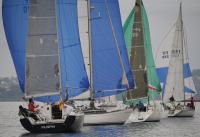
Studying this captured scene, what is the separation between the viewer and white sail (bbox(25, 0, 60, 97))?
46.2 m

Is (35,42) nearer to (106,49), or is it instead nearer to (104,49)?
(104,49)

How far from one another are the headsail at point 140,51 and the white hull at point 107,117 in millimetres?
8683

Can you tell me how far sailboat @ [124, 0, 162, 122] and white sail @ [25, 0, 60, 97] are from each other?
14400mm

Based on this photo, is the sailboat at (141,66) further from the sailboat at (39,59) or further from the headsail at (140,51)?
the sailboat at (39,59)

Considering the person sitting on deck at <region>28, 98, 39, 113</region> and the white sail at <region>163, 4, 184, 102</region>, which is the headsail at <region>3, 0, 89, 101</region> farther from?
the white sail at <region>163, 4, 184, 102</region>

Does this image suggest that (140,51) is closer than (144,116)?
No

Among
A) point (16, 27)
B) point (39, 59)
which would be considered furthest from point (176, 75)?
point (16, 27)

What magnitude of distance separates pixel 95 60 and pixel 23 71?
976 cm

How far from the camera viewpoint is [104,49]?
5544cm

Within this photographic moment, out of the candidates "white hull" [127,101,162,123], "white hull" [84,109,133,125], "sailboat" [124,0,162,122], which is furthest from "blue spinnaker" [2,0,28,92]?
"sailboat" [124,0,162,122]

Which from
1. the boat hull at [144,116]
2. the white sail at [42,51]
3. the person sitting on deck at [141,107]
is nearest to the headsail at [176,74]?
the boat hull at [144,116]

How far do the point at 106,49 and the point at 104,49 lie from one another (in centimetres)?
17

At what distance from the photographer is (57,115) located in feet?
150

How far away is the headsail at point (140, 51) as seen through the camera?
63.2 meters
